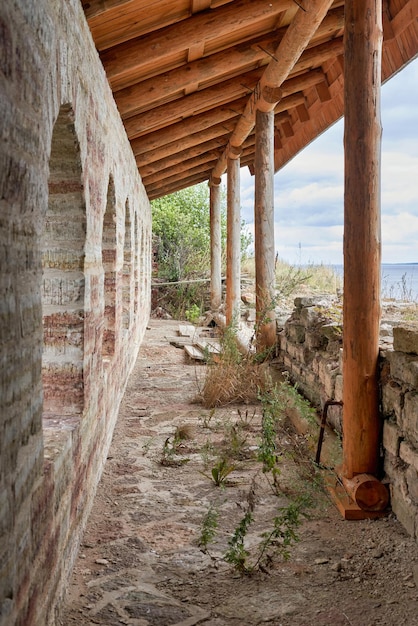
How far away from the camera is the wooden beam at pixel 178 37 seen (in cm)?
477

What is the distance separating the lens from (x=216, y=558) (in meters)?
3.26

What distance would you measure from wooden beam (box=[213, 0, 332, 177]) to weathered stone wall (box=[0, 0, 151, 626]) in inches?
80.5

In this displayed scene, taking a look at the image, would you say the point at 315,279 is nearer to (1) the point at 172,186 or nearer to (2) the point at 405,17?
(1) the point at 172,186

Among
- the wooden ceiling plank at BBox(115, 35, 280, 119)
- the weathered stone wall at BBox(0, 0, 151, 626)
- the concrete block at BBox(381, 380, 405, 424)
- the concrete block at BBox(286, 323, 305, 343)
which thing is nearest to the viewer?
the weathered stone wall at BBox(0, 0, 151, 626)

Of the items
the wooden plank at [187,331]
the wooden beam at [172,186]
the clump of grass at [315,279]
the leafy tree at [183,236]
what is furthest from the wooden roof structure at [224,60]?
the leafy tree at [183,236]

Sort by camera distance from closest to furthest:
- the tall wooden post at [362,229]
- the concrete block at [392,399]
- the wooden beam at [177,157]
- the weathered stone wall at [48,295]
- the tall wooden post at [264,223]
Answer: the weathered stone wall at [48,295] → the concrete block at [392,399] → the tall wooden post at [362,229] → the tall wooden post at [264,223] → the wooden beam at [177,157]

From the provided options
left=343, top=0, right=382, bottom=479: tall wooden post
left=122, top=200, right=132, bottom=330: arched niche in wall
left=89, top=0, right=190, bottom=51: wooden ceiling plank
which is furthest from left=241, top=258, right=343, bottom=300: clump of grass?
left=343, top=0, right=382, bottom=479: tall wooden post

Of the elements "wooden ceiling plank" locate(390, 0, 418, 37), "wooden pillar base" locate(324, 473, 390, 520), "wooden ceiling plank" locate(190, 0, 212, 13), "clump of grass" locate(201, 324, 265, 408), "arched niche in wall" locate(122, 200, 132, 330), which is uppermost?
"wooden ceiling plank" locate(390, 0, 418, 37)

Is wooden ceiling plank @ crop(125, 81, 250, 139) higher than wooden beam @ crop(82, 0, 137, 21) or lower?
higher

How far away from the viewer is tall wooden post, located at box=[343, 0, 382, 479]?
367 cm

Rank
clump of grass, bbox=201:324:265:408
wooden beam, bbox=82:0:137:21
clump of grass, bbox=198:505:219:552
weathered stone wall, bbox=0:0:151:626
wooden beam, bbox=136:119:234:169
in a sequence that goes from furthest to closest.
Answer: wooden beam, bbox=136:119:234:169 < clump of grass, bbox=201:324:265:408 < wooden beam, bbox=82:0:137:21 < clump of grass, bbox=198:505:219:552 < weathered stone wall, bbox=0:0:151:626

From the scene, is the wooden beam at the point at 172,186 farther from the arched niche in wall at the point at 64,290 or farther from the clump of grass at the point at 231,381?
the arched niche in wall at the point at 64,290

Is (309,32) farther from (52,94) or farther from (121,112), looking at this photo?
(52,94)

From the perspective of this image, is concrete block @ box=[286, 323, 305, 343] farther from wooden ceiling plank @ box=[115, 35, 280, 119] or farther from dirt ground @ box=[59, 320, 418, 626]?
wooden ceiling plank @ box=[115, 35, 280, 119]
